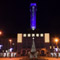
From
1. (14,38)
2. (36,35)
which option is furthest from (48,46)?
(14,38)

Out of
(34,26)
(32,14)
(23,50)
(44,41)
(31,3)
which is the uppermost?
(31,3)

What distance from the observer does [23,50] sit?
2645 inches

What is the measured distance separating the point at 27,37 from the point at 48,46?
13.4 m

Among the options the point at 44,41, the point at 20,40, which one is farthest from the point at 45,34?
the point at 20,40

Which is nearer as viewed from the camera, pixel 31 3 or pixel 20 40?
pixel 20 40

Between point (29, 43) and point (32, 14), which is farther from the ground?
point (32, 14)

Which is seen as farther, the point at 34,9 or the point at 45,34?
the point at 34,9

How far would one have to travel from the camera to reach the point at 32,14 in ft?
248

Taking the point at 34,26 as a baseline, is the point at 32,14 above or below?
above

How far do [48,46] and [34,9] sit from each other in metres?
25.5

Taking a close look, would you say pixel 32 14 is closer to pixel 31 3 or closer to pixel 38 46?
pixel 31 3

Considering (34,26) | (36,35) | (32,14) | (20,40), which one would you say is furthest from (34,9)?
(20,40)

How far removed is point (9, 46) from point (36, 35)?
18.3 metres

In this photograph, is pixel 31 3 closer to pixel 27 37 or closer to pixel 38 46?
pixel 27 37
